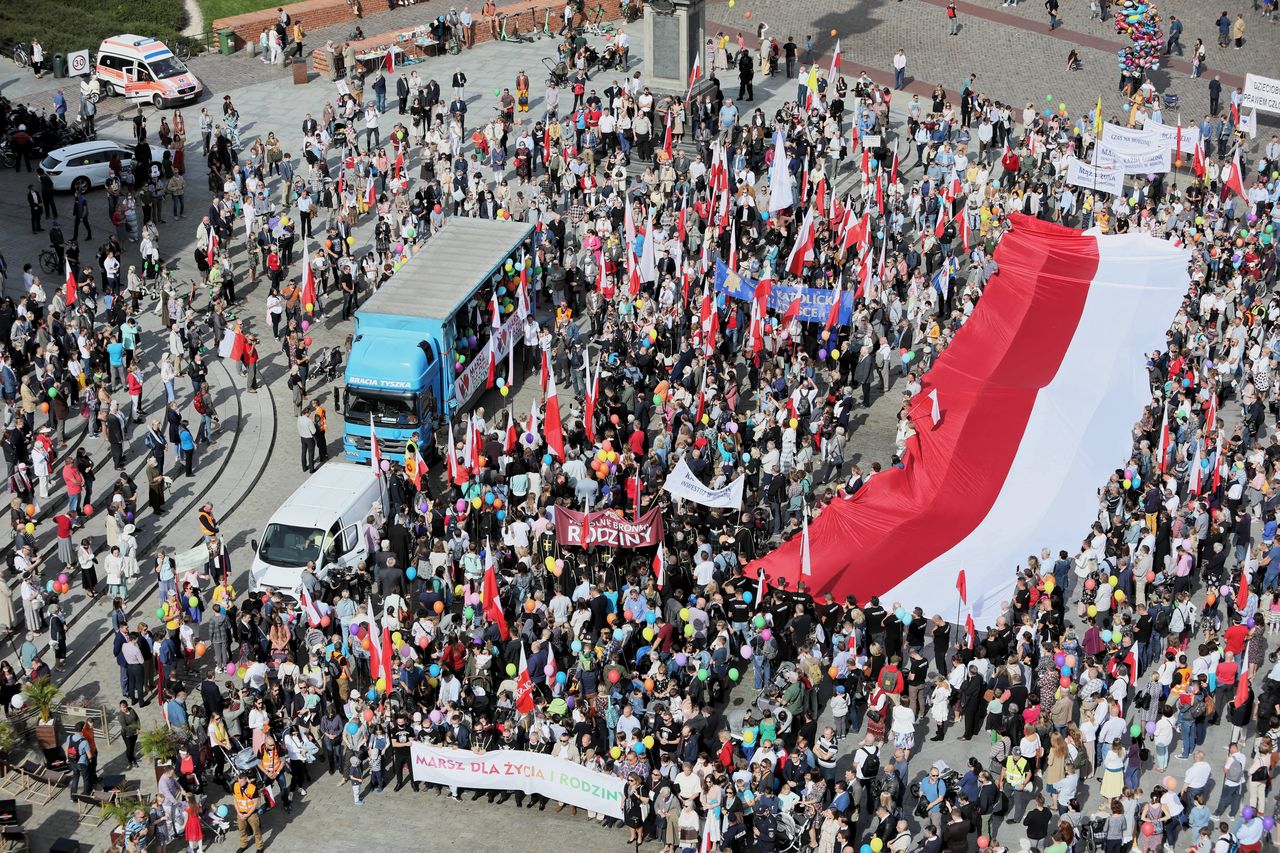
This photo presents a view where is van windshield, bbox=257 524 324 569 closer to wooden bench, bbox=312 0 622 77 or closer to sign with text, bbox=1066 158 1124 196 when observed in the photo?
sign with text, bbox=1066 158 1124 196

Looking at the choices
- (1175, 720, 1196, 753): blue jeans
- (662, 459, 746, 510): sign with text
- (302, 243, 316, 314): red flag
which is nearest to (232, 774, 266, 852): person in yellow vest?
(662, 459, 746, 510): sign with text

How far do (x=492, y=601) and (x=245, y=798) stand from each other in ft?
16.9

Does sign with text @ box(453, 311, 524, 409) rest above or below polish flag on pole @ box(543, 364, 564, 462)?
below

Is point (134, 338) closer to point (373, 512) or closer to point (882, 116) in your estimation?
point (373, 512)

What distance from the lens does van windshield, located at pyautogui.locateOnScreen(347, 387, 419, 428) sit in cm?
3581

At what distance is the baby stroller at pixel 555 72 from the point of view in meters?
55.9

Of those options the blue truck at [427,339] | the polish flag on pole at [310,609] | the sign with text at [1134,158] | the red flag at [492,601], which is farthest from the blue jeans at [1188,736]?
the sign with text at [1134,158]

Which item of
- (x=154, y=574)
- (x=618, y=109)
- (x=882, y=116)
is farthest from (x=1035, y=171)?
(x=154, y=574)

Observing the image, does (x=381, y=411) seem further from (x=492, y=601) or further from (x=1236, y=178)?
(x=1236, y=178)

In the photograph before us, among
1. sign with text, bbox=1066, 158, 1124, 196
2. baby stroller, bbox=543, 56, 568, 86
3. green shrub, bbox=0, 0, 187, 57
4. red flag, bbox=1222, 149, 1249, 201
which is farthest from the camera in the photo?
green shrub, bbox=0, 0, 187, 57

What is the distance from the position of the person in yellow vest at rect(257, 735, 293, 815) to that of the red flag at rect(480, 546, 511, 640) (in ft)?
13.5

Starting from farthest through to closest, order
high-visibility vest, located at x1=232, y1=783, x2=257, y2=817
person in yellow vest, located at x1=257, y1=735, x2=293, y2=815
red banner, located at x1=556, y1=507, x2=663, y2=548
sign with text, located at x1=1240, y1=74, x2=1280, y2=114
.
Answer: sign with text, located at x1=1240, y1=74, x2=1280, y2=114 < red banner, located at x1=556, y1=507, x2=663, y2=548 < person in yellow vest, located at x1=257, y1=735, x2=293, y2=815 < high-visibility vest, located at x1=232, y1=783, x2=257, y2=817

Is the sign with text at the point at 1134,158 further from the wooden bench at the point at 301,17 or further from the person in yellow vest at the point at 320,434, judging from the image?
the wooden bench at the point at 301,17

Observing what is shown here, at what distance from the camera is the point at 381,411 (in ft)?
118
